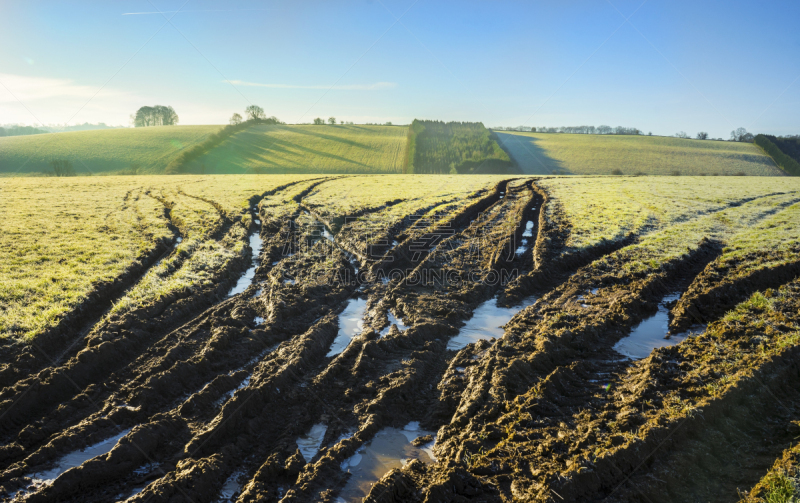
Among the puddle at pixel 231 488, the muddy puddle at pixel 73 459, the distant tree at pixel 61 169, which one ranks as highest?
the distant tree at pixel 61 169

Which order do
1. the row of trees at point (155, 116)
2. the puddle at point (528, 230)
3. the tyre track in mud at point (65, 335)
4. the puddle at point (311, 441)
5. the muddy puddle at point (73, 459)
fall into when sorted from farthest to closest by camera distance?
the row of trees at point (155, 116) < the puddle at point (528, 230) < the tyre track in mud at point (65, 335) < the puddle at point (311, 441) < the muddy puddle at point (73, 459)

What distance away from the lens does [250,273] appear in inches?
526

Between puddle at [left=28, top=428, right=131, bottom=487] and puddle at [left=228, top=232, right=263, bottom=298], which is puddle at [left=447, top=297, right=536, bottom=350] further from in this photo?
puddle at [left=228, top=232, right=263, bottom=298]

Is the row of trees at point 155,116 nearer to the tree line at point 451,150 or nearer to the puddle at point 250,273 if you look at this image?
the tree line at point 451,150

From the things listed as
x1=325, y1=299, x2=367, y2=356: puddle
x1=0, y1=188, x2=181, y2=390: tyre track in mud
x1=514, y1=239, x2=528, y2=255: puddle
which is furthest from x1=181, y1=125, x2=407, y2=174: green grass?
x1=325, y1=299, x2=367, y2=356: puddle

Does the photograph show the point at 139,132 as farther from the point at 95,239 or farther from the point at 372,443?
the point at 372,443

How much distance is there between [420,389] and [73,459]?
4983 mm

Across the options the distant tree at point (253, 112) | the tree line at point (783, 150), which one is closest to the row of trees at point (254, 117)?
the distant tree at point (253, 112)

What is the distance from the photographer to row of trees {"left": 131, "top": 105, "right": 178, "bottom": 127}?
98812mm

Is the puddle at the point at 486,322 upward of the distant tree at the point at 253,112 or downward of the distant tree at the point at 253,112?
downward

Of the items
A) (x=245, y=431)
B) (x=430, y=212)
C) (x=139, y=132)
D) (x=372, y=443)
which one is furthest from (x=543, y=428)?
(x=139, y=132)

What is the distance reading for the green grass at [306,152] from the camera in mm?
57844

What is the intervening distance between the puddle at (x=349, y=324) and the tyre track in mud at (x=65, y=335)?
5.15 metres

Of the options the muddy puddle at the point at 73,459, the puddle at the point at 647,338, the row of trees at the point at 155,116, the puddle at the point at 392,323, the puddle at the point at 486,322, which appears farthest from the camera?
the row of trees at the point at 155,116
